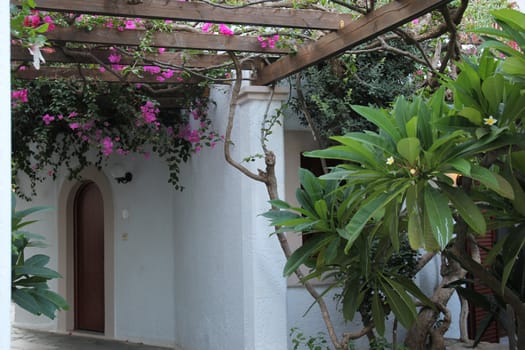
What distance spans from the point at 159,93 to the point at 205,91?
525 mm

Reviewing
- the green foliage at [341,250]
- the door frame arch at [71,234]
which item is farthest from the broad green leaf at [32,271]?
the door frame arch at [71,234]

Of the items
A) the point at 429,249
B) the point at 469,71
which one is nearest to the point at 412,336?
the point at 429,249

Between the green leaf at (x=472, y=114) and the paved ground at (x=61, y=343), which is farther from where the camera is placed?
the paved ground at (x=61, y=343)

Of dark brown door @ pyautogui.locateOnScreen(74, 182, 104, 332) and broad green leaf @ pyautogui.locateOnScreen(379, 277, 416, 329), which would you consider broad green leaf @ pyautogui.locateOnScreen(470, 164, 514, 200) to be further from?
dark brown door @ pyautogui.locateOnScreen(74, 182, 104, 332)

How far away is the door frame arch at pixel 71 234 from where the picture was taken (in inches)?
410

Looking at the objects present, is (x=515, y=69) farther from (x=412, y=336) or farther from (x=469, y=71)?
(x=412, y=336)

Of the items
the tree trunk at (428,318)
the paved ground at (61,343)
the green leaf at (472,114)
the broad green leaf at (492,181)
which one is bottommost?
the paved ground at (61,343)

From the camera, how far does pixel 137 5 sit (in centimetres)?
523

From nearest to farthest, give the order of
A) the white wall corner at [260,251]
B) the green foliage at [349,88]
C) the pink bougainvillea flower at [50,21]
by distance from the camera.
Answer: the pink bougainvillea flower at [50,21] → the white wall corner at [260,251] → the green foliage at [349,88]

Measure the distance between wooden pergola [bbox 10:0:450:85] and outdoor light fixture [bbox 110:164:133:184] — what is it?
8.07 feet

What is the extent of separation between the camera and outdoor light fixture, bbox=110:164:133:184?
1001 cm

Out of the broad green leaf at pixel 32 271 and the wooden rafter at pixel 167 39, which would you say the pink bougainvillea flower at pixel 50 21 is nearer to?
the wooden rafter at pixel 167 39
